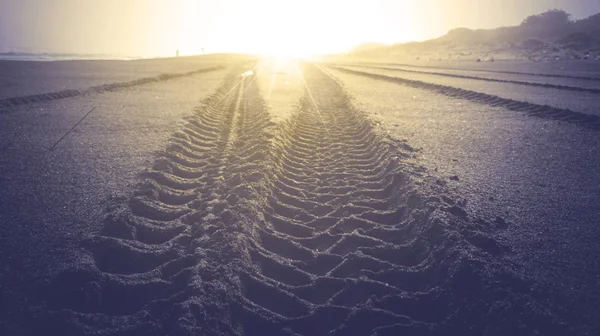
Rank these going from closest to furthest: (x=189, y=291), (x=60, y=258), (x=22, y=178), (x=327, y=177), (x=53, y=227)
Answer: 1. (x=189, y=291)
2. (x=60, y=258)
3. (x=53, y=227)
4. (x=22, y=178)
5. (x=327, y=177)

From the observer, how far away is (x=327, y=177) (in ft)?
16.2

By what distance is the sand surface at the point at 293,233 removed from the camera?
7.75ft

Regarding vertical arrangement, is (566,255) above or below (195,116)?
below

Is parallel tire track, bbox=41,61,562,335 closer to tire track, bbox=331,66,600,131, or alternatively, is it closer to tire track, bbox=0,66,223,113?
tire track, bbox=331,66,600,131

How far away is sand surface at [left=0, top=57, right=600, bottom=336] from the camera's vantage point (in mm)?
2363

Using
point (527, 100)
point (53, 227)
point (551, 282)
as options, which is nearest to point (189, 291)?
point (53, 227)

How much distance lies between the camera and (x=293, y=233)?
11.6ft

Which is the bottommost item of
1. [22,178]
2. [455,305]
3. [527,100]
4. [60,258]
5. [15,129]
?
[455,305]

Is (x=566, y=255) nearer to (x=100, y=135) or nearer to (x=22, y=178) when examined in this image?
(x=22, y=178)

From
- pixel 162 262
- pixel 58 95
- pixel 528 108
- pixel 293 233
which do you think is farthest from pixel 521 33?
pixel 162 262

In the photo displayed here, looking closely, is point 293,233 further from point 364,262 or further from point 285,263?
point 364,262

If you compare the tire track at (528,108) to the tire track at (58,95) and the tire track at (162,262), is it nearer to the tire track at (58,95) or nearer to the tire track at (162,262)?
the tire track at (162,262)

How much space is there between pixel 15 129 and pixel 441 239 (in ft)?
22.0

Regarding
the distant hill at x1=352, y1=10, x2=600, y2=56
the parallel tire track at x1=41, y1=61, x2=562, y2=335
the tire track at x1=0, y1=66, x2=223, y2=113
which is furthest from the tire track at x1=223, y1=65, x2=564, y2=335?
the distant hill at x1=352, y1=10, x2=600, y2=56
